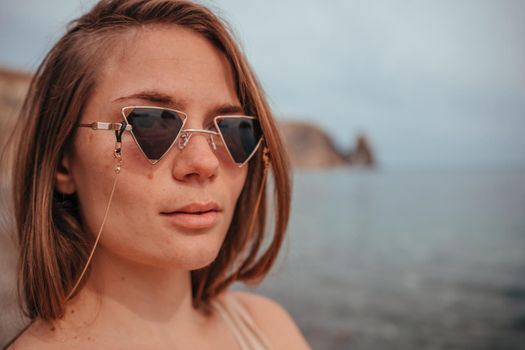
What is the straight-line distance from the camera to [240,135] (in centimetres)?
195

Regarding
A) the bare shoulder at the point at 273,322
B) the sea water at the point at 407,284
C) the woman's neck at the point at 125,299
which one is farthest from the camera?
the sea water at the point at 407,284

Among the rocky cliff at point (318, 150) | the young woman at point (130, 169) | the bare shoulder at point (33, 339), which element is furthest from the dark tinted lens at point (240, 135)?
the rocky cliff at point (318, 150)

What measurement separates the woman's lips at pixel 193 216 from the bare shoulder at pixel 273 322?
843 mm

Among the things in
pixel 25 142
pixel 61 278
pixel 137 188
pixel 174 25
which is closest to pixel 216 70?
pixel 174 25

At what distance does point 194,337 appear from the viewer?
6.72 feet

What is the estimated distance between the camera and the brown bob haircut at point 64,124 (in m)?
1.75

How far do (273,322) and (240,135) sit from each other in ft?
3.63

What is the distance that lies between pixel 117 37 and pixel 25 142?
0.64 metres

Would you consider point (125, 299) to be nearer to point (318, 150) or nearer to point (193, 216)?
point (193, 216)

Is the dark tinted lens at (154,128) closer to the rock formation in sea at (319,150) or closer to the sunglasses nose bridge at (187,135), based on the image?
the sunglasses nose bridge at (187,135)

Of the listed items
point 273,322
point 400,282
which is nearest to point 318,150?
point 400,282

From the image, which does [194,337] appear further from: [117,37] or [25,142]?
[117,37]

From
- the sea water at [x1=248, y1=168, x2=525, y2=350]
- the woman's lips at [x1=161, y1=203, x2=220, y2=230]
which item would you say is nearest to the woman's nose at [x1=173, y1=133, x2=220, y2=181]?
the woman's lips at [x1=161, y1=203, x2=220, y2=230]

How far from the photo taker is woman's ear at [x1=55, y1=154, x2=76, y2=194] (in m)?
1.85
